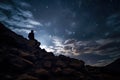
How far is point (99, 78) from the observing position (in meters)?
17.2

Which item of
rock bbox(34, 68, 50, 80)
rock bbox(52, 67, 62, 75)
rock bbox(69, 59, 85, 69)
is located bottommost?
rock bbox(34, 68, 50, 80)

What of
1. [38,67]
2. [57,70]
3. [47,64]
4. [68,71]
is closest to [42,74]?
[38,67]

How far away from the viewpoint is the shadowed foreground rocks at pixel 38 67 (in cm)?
1534

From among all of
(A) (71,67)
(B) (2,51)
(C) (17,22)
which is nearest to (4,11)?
(C) (17,22)

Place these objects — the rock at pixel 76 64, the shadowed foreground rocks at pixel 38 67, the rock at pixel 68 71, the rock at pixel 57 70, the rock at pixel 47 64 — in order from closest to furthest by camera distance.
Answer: the shadowed foreground rocks at pixel 38 67 < the rock at pixel 57 70 < the rock at pixel 68 71 < the rock at pixel 47 64 < the rock at pixel 76 64

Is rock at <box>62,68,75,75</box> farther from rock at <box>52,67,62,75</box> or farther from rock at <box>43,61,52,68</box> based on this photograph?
rock at <box>43,61,52,68</box>

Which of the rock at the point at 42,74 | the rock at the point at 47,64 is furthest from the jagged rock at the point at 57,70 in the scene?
the rock at the point at 42,74

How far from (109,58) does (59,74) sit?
51148 millimetres

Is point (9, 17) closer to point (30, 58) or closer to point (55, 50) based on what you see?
point (30, 58)

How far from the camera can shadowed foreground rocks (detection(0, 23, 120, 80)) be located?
1534 cm

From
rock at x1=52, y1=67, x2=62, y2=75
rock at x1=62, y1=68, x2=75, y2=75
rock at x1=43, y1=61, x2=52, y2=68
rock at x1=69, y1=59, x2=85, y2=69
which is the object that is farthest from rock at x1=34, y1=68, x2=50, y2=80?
rock at x1=69, y1=59, x2=85, y2=69

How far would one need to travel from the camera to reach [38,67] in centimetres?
1750

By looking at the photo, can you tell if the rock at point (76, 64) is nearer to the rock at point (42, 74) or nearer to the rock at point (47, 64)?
the rock at point (47, 64)

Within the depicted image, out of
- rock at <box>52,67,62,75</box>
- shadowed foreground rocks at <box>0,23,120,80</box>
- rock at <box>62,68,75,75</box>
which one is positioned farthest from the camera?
rock at <box>62,68,75,75</box>
